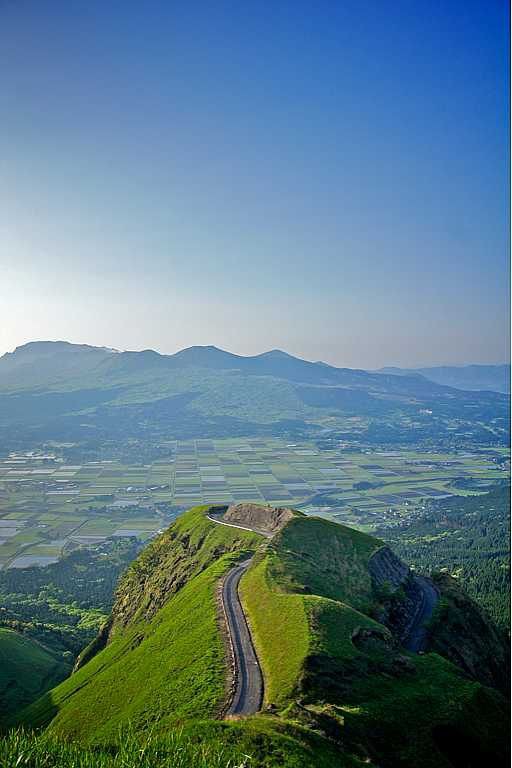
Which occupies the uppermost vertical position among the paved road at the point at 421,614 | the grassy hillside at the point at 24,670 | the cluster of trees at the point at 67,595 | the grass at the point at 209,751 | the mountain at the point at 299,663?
the grass at the point at 209,751

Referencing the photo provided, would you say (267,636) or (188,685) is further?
(267,636)

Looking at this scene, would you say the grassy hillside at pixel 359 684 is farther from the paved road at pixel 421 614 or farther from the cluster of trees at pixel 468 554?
the cluster of trees at pixel 468 554

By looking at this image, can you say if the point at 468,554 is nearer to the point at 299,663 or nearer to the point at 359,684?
the point at 359,684

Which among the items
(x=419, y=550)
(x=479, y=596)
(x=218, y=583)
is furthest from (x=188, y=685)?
(x=419, y=550)

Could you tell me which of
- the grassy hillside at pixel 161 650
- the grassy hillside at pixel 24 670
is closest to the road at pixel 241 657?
the grassy hillside at pixel 161 650

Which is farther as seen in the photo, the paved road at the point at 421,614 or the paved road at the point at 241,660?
the paved road at the point at 421,614

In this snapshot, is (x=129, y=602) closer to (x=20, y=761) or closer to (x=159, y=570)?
(x=159, y=570)
